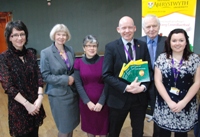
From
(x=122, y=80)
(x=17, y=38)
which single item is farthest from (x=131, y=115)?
(x=17, y=38)

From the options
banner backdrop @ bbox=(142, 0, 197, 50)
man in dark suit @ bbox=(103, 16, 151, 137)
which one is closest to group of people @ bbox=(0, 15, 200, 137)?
man in dark suit @ bbox=(103, 16, 151, 137)

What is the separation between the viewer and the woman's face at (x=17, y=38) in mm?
1613

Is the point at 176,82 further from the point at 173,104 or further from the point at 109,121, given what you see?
the point at 109,121

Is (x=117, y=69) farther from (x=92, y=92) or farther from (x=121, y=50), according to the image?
(x=92, y=92)

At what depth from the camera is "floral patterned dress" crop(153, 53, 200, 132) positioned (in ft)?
5.32

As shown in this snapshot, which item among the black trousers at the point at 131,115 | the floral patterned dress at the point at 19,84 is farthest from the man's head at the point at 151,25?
the floral patterned dress at the point at 19,84

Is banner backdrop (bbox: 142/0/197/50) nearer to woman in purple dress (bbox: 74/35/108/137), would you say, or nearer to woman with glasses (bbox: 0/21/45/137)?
woman in purple dress (bbox: 74/35/108/137)

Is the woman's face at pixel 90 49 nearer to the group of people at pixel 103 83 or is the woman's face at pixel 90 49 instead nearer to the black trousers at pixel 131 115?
the group of people at pixel 103 83

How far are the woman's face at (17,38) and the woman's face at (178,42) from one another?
1.34 m

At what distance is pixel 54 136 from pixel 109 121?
1206 millimetres

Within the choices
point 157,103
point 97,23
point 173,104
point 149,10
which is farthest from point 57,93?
point 97,23

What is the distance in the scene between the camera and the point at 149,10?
3260mm

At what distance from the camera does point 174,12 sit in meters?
3.14

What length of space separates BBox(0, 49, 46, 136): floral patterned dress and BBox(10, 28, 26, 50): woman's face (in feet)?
0.26
